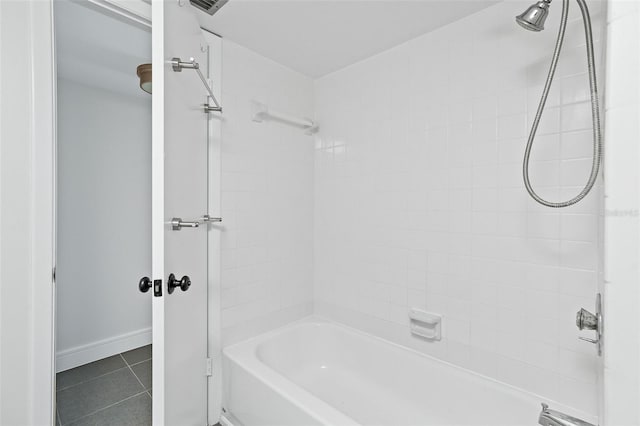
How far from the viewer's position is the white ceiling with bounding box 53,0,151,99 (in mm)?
1684

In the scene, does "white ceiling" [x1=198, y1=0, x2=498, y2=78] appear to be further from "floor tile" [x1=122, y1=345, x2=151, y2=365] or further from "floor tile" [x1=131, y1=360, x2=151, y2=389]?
"floor tile" [x1=122, y1=345, x2=151, y2=365]

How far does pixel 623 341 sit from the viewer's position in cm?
58

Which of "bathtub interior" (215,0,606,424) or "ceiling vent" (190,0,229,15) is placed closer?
"bathtub interior" (215,0,606,424)

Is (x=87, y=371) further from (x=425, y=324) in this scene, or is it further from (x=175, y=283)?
(x=425, y=324)

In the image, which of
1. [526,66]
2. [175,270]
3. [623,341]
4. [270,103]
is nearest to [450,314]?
[623,341]

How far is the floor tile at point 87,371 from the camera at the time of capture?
86.4 inches

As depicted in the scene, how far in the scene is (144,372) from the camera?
233 centimetres

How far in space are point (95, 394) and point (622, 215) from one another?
280cm

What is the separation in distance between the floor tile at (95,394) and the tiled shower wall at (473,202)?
1522 millimetres

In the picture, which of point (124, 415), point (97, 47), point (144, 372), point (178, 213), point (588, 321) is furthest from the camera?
point (144, 372)

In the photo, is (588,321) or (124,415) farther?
(124,415)

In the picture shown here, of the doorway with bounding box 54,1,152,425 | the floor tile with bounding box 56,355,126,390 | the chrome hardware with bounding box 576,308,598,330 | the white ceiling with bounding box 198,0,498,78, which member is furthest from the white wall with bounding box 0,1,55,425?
the chrome hardware with bounding box 576,308,598,330

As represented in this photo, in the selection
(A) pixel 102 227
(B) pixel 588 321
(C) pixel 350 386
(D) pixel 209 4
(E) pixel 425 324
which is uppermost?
(D) pixel 209 4

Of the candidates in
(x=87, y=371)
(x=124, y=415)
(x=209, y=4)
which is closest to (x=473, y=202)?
(x=209, y=4)
